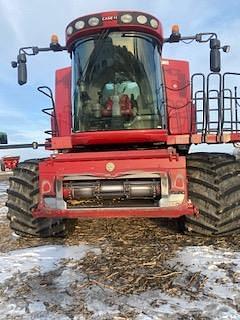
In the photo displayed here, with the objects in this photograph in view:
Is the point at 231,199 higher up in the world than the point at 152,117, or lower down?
lower down

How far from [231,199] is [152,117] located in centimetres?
162

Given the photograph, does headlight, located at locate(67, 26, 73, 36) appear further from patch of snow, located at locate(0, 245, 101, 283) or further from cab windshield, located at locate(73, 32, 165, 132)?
patch of snow, located at locate(0, 245, 101, 283)

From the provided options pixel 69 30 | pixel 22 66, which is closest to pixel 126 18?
pixel 69 30

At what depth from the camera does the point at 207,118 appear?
19.5 feet

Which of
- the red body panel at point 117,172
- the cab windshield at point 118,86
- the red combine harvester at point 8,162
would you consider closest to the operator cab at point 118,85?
the cab windshield at point 118,86

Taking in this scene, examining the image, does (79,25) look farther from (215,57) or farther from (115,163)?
(115,163)

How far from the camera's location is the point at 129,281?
417cm

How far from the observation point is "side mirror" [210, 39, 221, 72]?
658 centimetres

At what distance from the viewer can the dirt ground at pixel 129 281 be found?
3.51 m

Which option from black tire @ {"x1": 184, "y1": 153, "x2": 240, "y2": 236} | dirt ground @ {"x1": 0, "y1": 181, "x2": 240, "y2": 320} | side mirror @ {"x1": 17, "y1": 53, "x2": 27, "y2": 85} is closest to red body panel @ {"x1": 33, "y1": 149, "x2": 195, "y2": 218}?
black tire @ {"x1": 184, "y1": 153, "x2": 240, "y2": 236}

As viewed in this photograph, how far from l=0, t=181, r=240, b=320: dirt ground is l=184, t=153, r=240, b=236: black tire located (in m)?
0.16

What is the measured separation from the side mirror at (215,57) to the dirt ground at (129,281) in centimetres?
261

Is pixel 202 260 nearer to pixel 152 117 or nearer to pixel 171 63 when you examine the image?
pixel 152 117

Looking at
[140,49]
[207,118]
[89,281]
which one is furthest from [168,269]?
[140,49]
